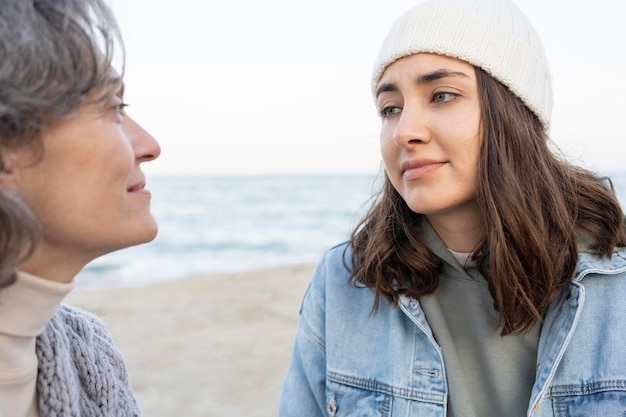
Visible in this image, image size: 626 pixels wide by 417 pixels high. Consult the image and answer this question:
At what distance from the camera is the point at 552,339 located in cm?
208

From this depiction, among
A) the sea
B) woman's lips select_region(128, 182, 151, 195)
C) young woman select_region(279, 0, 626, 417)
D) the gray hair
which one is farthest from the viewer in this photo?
the sea

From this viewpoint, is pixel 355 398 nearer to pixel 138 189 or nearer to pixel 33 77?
pixel 138 189

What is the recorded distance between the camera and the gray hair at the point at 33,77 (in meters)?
1.34

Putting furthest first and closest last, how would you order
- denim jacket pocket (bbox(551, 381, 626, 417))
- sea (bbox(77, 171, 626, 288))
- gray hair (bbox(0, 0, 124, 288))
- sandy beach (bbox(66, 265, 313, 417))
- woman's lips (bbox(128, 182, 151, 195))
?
sea (bbox(77, 171, 626, 288)), sandy beach (bbox(66, 265, 313, 417)), denim jacket pocket (bbox(551, 381, 626, 417)), woman's lips (bbox(128, 182, 151, 195)), gray hair (bbox(0, 0, 124, 288))

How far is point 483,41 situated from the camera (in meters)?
2.17

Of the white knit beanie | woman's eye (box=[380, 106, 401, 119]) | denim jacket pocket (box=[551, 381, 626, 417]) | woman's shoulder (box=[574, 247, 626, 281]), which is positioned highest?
the white knit beanie

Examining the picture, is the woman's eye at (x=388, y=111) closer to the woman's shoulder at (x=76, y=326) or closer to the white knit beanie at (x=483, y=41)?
the white knit beanie at (x=483, y=41)

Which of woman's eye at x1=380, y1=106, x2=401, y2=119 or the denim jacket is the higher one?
woman's eye at x1=380, y1=106, x2=401, y2=119

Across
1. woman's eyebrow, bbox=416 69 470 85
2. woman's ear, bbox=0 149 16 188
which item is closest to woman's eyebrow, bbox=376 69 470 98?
woman's eyebrow, bbox=416 69 470 85

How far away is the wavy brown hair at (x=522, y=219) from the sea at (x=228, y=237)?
617 millimetres

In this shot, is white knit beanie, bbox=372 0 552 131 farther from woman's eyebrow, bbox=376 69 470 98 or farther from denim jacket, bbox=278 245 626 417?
denim jacket, bbox=278 245 626 417

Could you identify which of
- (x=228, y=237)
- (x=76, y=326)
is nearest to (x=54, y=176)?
(x=76, y=326)

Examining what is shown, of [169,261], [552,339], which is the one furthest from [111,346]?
[169,261]

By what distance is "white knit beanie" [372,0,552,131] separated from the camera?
7.06 ft
